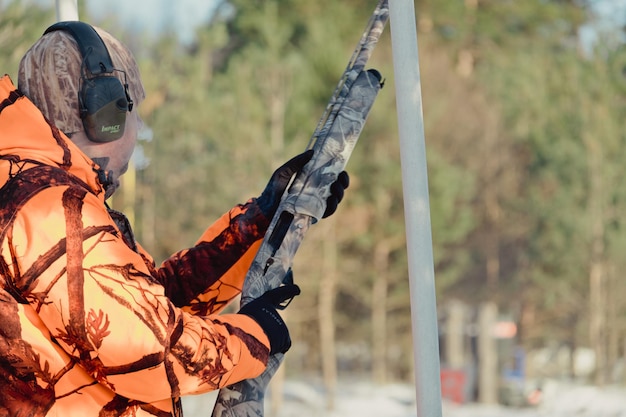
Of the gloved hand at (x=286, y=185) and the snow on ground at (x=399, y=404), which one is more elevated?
the snow on ground at (x=399, y=404)

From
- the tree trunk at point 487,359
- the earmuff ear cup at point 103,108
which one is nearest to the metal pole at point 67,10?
the earmuff ear cup at point 103,108

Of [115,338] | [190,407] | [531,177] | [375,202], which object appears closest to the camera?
[115,338]

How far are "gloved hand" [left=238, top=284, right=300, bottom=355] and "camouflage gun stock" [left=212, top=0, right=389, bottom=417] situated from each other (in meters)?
0.06

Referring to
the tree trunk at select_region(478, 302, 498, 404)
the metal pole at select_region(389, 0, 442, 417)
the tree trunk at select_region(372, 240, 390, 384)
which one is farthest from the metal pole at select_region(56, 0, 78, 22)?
the tree trunk at select_region(372, 240, 390, 384)

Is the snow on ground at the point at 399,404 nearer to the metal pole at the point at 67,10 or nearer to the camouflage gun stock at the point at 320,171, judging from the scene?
the metal pole at the point at 67,10

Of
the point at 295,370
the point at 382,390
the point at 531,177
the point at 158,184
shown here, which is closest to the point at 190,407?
the point at 158,184

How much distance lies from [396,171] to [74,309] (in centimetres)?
1586

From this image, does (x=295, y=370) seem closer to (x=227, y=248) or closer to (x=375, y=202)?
(x=375, y=202)

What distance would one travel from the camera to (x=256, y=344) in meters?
1.57

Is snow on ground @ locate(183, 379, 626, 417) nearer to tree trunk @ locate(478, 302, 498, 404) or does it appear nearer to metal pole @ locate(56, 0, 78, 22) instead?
tree trunk @ locate(478, 302, 498, 404)

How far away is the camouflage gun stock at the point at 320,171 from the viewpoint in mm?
1826

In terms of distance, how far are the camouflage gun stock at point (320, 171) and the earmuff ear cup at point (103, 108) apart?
410 mm

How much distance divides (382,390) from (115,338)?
58.0 ft

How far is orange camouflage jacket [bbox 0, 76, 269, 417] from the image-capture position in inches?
52.9
